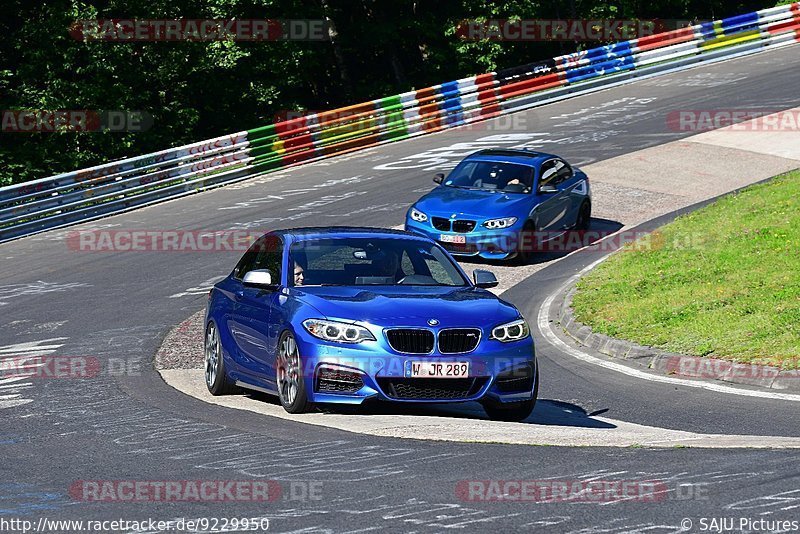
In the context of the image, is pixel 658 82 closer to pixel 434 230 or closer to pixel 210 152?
pixel 210 152

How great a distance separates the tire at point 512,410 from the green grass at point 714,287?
11.3ft

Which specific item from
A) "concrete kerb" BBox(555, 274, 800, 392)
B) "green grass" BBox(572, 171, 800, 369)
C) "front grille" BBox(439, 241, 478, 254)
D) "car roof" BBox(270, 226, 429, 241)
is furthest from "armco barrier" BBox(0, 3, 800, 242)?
"car roof" BBox(270, 226, 429, 241)

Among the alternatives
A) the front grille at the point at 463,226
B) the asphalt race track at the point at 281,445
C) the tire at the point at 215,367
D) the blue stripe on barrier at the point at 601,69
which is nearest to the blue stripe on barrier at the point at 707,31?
the blue stripe on barrier at the point at 601,69

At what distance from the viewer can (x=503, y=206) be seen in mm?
21531

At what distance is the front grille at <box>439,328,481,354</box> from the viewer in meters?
10.2

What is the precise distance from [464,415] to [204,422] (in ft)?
7.60

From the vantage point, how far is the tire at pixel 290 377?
10.3 metres

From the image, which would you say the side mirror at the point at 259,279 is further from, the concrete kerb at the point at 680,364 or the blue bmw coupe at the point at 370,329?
the concrete kerb at the point at 680,364

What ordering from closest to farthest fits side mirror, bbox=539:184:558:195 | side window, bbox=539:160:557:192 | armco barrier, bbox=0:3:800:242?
side mirror, bbox=539:184:558:195 < side window, bbox=539:160:557:192 < armco barrier, bbox=0:3:800:242

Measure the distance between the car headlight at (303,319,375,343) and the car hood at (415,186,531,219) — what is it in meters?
11.2

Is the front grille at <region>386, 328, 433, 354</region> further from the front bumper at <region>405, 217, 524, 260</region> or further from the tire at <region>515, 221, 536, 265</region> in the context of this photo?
the tire at <region>515, 221, 536, 265</region>

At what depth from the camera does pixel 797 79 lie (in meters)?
38.2

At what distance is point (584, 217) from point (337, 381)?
1430 cm

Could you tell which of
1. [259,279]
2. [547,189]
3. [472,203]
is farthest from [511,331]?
[547,189]
